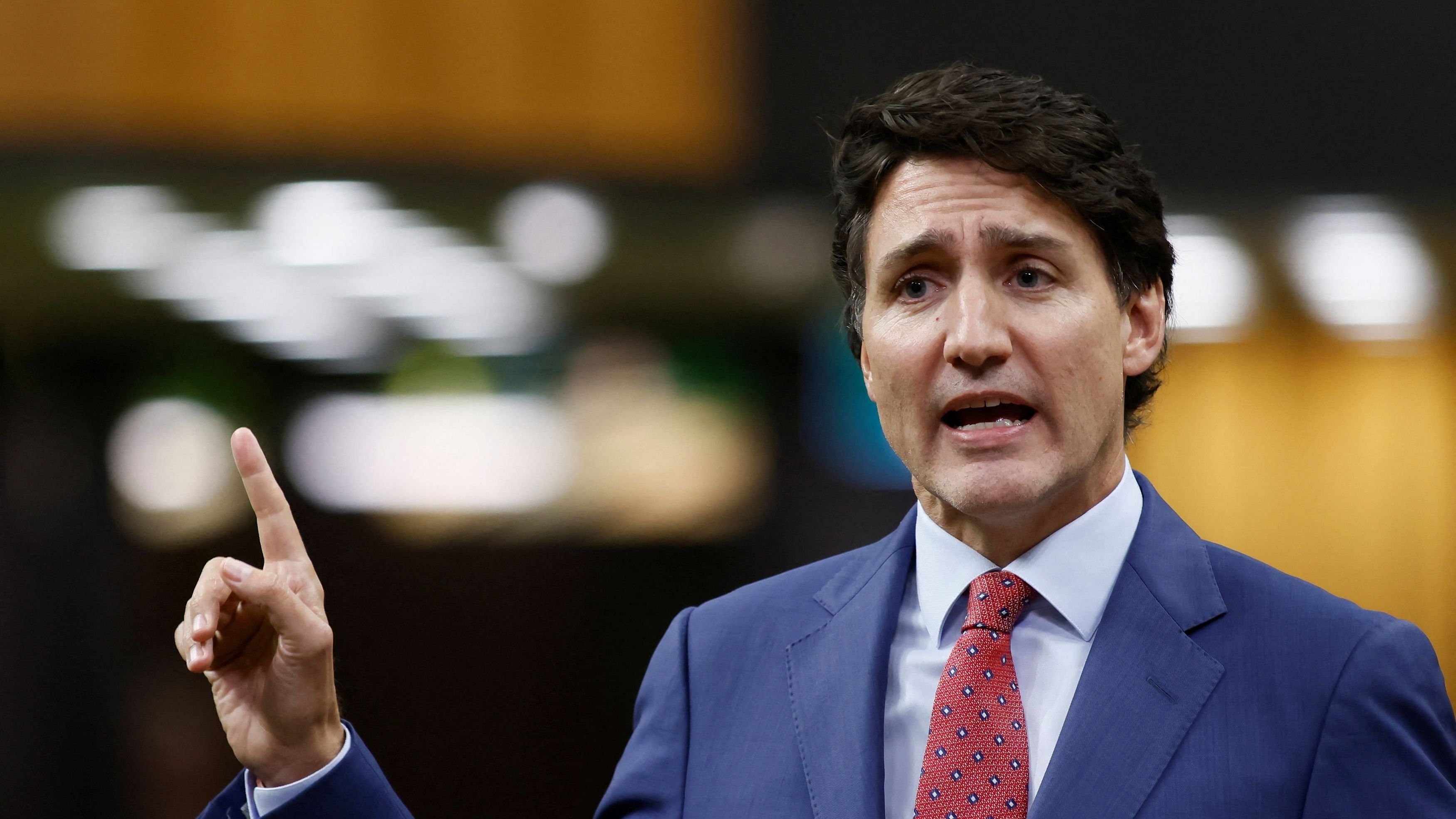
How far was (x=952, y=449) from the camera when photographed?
155 cm

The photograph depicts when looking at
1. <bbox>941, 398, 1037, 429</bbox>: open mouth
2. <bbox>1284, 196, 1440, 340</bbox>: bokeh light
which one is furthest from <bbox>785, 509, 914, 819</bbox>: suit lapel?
<bbox>1284, 196, 1440, 340</bbox>: bokeh light

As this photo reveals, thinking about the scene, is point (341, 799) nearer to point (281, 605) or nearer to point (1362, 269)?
point (281, 605)

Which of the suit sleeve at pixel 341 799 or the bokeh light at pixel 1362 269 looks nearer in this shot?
the suit sleeve at pixel 341 799

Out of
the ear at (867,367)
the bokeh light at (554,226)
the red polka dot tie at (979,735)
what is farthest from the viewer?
the bokeh light at (554,226)

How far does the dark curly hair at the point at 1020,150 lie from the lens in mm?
1595

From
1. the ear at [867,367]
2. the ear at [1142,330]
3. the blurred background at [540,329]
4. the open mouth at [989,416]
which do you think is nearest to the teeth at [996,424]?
the open mouth at [989,416]

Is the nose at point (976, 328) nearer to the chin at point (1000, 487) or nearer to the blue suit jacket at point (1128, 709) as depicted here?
the chin at point (1000, 487)

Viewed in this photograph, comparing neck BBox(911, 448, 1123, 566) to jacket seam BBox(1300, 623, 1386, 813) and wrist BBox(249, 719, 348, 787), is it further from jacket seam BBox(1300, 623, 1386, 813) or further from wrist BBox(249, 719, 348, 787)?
wrist BBox(249, 719, 348, 787)

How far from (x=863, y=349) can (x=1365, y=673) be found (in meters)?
0.75

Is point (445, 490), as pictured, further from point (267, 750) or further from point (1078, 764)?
point (1078, 764)

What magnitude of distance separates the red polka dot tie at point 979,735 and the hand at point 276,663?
0.70 meters

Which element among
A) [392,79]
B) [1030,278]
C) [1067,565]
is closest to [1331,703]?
[1067,565]

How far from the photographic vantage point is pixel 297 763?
156 centimetres

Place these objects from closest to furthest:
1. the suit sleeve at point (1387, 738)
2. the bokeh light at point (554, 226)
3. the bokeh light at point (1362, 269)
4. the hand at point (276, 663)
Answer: the suit sleeve at point (1387, 738) → the hand at point (276, 663) → the bokeh light at point (1362, 269) → the bokeh light at point (554, 226)
